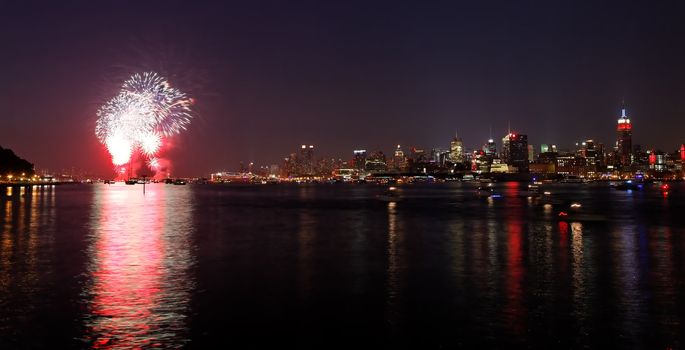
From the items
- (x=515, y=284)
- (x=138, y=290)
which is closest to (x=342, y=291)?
(x=515, y=284)

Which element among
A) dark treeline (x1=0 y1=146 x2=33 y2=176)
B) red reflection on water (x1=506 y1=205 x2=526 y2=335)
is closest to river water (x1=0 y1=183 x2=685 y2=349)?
red reflection on water (x1=506 y1=205 x2=526 y2=335)

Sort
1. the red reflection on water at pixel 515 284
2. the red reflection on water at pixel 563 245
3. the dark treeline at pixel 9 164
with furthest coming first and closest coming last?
the dark treeline at pixel 9 164, the red reflection on water at pixel 563 245, the red reflection on water at pixel 515 284

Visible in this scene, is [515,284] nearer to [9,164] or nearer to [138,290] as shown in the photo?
[138,290]

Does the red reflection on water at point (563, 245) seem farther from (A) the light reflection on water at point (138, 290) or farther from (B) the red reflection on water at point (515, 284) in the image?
(A) the light reflection on water at point (138, 290)

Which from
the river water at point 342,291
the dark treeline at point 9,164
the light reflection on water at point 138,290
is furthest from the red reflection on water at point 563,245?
the dark treeline at point 9,164

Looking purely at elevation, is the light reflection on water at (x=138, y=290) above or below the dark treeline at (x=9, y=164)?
below

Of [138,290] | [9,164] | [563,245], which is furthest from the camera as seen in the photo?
[9,164]

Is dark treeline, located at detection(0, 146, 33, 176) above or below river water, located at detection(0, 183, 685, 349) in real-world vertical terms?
above

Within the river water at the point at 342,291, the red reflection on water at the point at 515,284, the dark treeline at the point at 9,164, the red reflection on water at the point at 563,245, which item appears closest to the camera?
the river water at the point at 342,291

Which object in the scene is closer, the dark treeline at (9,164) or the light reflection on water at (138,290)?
the light reflection on water at (138,290)

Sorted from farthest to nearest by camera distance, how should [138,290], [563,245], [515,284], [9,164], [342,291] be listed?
1. [9,164]
2. [563,245]
3. [515,284]
4. [342,291]
5. [138,290]

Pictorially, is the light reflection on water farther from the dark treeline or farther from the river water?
the dark treeline
